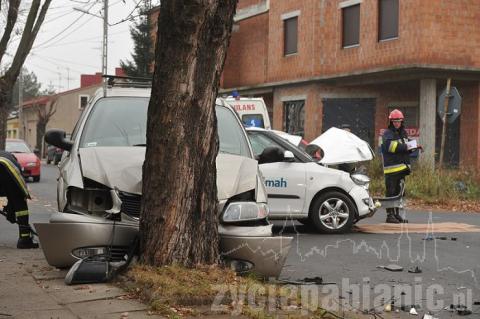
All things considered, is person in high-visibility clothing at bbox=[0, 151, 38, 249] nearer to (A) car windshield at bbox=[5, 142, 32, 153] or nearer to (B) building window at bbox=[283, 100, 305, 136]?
(A) car windshield at bbox=[5, 142, 32, 153]

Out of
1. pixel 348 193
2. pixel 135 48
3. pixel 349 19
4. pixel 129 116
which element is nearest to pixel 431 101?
pixel 349 19

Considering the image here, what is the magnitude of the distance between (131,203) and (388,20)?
64.4 feet

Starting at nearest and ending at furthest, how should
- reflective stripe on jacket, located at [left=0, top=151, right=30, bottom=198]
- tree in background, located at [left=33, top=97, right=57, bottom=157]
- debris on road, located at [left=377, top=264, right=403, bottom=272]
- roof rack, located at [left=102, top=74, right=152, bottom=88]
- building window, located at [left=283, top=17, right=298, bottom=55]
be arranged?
debris on road, located at [left=377, top=264, right=403, bottom=272] → reflective stripe on jacket, located at [left=0, top=151, right=30, bottom=198] → roof rack, located at [left=102, top=74, right=152, bottom=88] → building window, located at [left=283, top=17, right=298, bottom=55] → tree in background, located at [left=33, top=97, right=57, bottom=157]

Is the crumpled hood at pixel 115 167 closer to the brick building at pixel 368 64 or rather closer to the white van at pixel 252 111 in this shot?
the white van at pixel 252 111

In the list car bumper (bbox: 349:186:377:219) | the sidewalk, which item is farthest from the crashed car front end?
car bumper (bbox: 349:186:377:219)

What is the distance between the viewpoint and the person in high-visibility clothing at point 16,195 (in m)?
7.99

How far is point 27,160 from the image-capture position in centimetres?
2250

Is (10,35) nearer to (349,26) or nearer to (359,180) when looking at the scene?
(359,180)

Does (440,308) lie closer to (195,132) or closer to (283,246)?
(283,246)

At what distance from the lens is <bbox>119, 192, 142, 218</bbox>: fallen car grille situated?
6143 mm

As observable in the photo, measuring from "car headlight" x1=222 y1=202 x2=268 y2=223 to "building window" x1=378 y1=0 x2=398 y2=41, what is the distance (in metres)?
18.6

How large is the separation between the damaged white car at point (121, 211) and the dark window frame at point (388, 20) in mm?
18124

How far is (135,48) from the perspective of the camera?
42031mm

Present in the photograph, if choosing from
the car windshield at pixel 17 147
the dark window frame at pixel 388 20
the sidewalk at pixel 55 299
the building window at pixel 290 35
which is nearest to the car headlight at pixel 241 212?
the sidewalk at pixel 55 299
